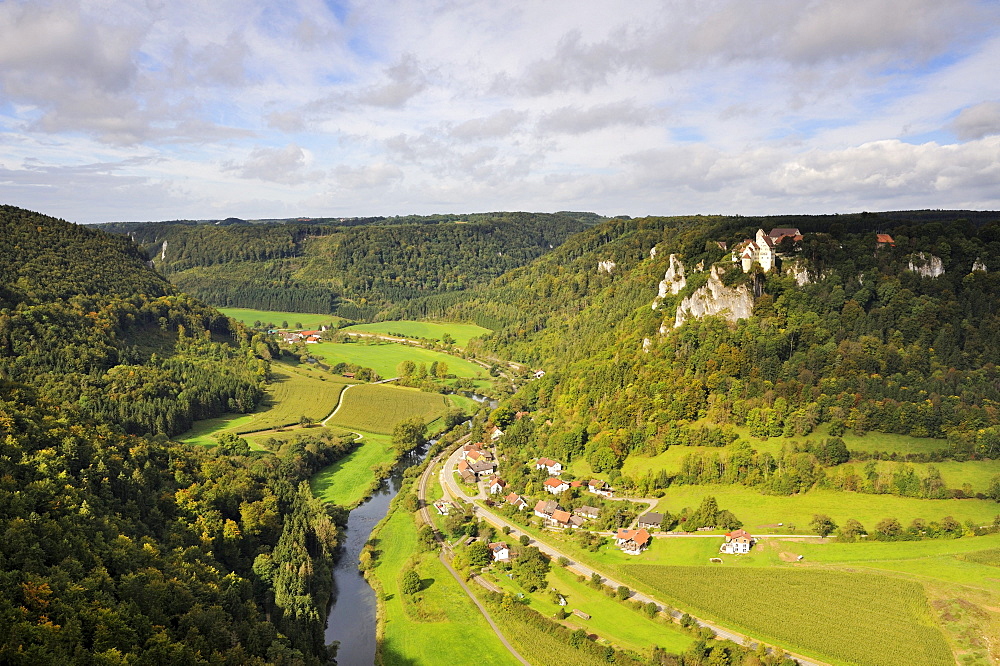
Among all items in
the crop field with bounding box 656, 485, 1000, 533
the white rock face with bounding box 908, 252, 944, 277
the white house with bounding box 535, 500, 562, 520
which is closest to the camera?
the crop field with bounding box 656, 485, 1000, 533

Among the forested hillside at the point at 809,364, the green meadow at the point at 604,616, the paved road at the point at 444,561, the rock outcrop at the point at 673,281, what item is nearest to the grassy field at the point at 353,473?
the paved road at the point at 444,561

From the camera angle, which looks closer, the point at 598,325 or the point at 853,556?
the point at 853,556

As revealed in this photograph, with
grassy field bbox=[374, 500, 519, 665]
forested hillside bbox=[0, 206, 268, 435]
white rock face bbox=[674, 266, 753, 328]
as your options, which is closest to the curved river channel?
grassy field bbox=[374, 500, 519, 665]

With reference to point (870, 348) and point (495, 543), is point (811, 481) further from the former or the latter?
point (495, 543)

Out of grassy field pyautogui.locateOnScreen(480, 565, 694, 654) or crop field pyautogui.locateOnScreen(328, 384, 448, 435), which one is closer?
grassy field pyautogui.locateOnScreen(480, 565, 694, 654)

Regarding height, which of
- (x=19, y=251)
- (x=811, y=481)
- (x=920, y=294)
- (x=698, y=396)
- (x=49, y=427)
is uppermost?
(x=19, y=251)

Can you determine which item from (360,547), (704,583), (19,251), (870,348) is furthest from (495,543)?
(19,251)

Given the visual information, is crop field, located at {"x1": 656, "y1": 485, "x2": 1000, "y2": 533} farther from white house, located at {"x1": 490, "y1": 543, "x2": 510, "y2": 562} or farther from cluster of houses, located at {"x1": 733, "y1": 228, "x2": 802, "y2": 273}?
cluster of houses, located at {"x1": 733, "y1": 228, "x2": 802, "y2": 273}

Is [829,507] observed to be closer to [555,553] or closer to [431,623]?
[555,553]
